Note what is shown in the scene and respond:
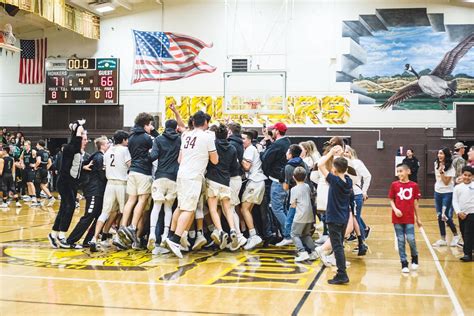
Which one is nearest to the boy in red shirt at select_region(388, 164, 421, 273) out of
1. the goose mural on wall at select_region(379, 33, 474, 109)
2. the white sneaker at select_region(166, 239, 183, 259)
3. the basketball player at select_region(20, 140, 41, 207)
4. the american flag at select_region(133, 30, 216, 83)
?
the white sneaker at select_region(166, 239, 183, 259)

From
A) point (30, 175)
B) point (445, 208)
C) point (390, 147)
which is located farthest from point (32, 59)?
point (445, 208)

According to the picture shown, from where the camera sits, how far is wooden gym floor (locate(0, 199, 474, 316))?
16.5 ft

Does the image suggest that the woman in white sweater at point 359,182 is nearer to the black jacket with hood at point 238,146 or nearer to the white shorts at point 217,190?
the black jacket with hood at point 238,146

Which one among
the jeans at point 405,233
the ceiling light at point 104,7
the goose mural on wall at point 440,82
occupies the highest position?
the ceiling light at point 104,7

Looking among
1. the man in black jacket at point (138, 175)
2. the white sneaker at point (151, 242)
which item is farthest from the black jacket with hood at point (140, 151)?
the white sneaker at point (151, 242)

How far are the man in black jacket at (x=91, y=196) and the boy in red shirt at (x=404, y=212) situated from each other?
4258 millimetres

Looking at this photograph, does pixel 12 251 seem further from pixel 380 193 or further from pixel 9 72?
pixel 9 72

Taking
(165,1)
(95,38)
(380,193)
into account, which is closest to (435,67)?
(380,193)

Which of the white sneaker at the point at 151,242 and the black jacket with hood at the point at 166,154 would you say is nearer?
the white sneaker at the point at 151,242

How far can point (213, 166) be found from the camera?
26.0 ft

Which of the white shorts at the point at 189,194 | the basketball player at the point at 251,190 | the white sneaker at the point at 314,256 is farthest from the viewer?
the basketball player at the point at 251,190

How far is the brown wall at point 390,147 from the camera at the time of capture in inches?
814

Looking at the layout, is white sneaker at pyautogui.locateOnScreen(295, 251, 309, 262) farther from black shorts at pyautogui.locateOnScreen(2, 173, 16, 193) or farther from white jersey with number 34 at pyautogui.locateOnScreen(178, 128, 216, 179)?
black shorts at pyautogui.locateOnScreen(2, 173, 16, 193)

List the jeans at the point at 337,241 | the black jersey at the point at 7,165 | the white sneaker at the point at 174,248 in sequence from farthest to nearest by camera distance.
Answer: the black jersey at the point at 7,165 < the white sneaker at the point at 174,248 < the jeans at the point at 337,241
